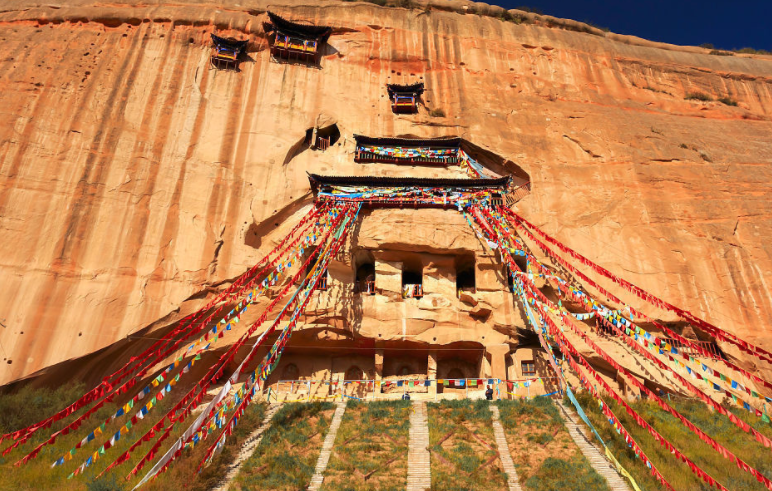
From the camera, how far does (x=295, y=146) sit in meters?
20.9

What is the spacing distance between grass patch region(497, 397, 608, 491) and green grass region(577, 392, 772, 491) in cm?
96

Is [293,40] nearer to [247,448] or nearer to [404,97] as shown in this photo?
[404,97]

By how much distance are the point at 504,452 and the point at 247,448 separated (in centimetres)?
650

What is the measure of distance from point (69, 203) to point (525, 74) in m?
22.5

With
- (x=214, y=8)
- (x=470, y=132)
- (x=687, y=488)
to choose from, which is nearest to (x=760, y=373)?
(x=687, y=488)

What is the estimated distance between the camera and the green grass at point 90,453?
9672mm

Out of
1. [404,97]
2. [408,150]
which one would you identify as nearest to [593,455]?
[408,150]

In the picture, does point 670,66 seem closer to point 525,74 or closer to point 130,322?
point 525,74

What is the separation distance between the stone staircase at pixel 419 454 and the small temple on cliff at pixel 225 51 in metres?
18.5

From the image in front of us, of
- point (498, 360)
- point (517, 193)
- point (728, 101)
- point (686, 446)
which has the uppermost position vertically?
point (728, 101)

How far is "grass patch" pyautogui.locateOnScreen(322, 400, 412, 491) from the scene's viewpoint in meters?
10.3

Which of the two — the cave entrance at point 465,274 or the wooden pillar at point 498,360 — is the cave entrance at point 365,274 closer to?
the cave entrance at point 465,274

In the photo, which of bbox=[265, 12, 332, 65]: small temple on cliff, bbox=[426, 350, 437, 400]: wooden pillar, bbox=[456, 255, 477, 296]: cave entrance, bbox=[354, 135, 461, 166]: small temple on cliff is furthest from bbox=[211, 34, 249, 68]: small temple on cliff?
bbox=[426, 350, 437, 400]: wooden pillar

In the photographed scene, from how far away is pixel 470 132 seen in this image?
22.6 meters
